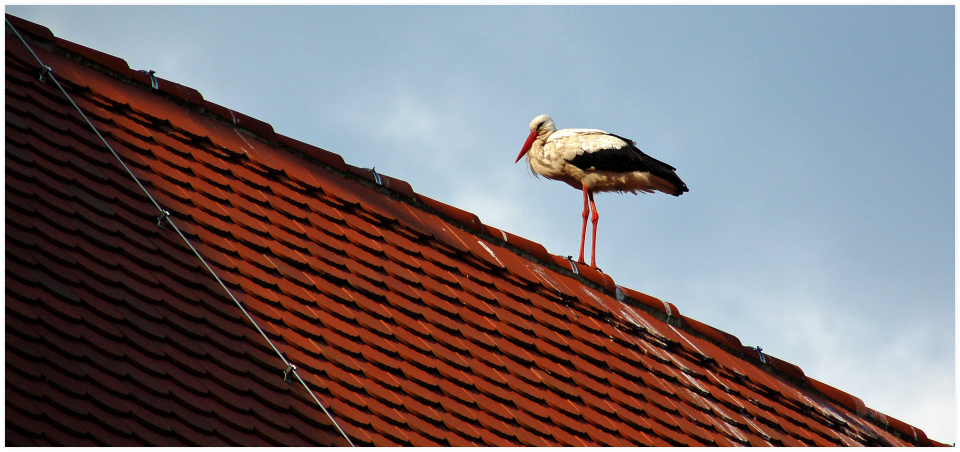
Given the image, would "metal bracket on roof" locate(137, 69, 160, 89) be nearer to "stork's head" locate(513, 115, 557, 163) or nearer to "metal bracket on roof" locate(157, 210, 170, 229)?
"metal bracket on roof" locate(157, 210, 170, 229)

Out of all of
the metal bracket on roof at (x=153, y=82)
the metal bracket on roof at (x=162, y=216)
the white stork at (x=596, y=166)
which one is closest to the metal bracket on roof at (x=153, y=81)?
the metal bracket on roof at (x=153, y=82)

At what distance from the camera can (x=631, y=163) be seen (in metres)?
8.59

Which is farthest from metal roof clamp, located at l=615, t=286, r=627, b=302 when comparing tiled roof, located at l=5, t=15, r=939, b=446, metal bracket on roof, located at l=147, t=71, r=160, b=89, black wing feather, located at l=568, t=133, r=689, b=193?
→ metal bracket on roof, located at l=147, t=71, r=160, b=89

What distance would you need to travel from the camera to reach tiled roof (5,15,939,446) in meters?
3.79

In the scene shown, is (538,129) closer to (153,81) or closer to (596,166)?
(596,166)

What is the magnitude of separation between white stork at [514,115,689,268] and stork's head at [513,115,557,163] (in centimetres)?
20

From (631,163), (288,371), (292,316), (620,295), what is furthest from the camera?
(631,163)

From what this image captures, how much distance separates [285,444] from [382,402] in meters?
0.56

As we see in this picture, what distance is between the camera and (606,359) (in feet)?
17.9

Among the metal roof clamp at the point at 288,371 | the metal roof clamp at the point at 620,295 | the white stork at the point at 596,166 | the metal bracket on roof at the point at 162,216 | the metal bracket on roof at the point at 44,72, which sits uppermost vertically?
the white stork at the point at 596,166

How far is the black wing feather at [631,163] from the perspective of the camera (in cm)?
857

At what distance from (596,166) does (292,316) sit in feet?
15.6

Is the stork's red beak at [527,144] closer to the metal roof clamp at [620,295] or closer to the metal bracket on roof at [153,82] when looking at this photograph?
the metal roof clamp at [620,295]

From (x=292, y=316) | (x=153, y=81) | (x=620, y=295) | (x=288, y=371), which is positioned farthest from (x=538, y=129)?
(x=288, y=371)
